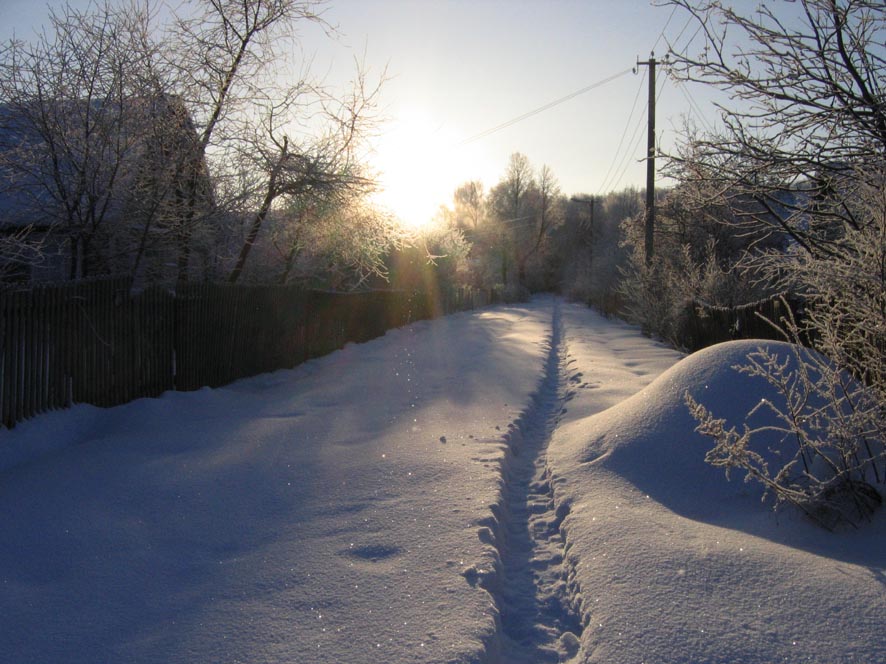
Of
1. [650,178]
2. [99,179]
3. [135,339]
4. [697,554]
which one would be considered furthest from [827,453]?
[650,178]

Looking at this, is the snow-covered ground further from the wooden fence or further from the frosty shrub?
the wooden fence

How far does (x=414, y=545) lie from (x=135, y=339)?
5.43 metres

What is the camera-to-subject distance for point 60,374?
266 inches

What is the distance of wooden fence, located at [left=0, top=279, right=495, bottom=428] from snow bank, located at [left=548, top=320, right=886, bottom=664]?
5370 mm

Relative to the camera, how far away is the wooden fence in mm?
6254

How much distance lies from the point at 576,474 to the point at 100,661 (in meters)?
4.23

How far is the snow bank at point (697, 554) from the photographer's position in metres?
3.15

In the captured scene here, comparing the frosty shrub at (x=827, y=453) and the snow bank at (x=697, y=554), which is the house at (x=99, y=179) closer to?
the snow bank at (x=697, y=554)

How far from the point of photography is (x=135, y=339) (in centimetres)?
805

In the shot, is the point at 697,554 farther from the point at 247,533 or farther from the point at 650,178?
the point at 650,178

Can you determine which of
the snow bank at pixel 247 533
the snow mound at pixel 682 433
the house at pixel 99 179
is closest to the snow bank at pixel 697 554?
the snow mound at pixel 682 433

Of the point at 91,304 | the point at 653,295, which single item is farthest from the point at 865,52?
the point at 653,295

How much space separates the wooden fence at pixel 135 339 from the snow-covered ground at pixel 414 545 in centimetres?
36

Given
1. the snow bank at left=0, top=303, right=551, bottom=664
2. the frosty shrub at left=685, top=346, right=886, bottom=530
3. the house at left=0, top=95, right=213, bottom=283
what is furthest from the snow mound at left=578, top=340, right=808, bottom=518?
the house at left=0, top=95, right=213, bottom=283
